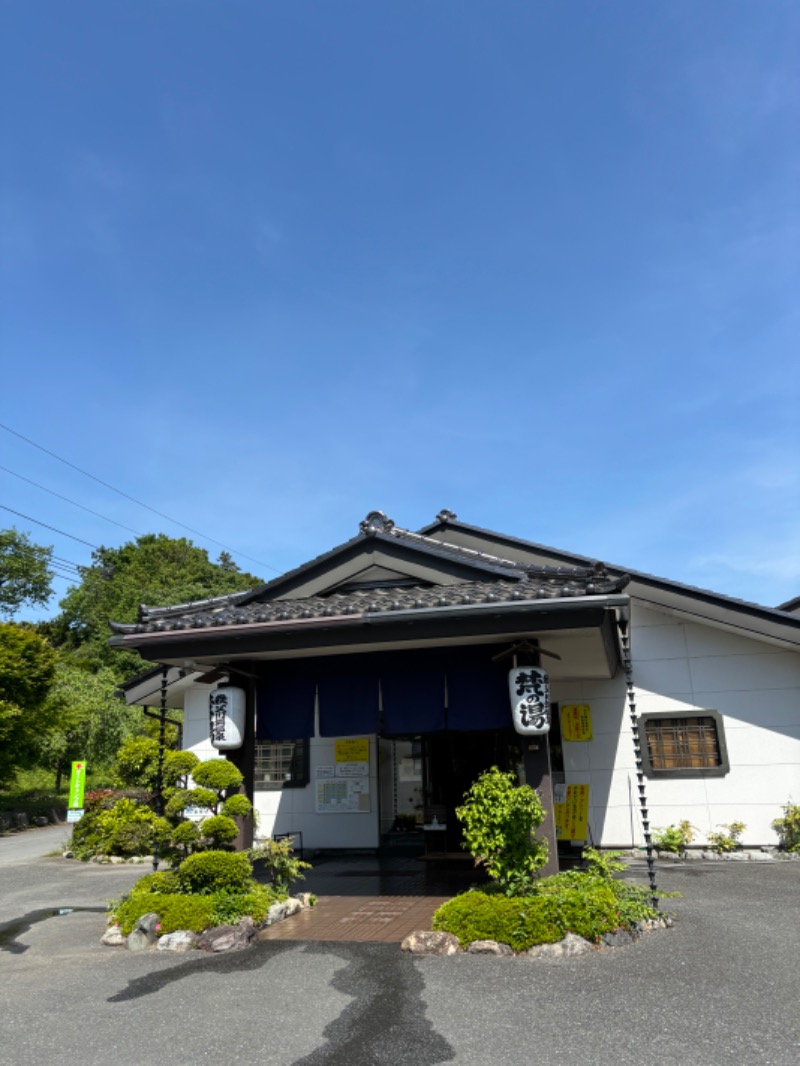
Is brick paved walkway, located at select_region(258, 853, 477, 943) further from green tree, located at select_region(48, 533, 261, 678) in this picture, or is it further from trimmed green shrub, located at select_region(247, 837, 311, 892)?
green tree, located at select_region(48, 533, 261, 678)

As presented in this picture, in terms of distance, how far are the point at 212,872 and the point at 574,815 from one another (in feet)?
27.8

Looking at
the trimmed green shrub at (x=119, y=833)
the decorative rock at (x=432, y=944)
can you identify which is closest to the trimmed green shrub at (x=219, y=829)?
the decorative rock at (x=432, y=944)

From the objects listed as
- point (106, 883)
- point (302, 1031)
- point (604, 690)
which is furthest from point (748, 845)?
point (106, 883)

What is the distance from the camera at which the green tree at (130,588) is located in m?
45.4

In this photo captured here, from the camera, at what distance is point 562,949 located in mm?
6773

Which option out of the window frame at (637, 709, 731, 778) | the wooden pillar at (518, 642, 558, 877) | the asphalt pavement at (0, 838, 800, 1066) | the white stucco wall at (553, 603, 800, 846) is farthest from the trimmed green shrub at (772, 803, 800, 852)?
the wooden pillar at (518, 642, 558, 877)

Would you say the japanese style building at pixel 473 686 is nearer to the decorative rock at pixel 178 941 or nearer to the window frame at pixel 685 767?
the window frame at pixel 685 767

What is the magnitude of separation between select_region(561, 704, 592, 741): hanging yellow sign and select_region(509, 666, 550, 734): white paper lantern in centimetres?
622

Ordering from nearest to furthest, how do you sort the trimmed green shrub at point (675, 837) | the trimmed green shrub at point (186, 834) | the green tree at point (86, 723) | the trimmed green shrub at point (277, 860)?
the trimmed green shrub at point (186, 834), the trimmed green shrub at point (277, 860), the trimmed green shrub at point (675, 837), the green tree at point (86, 723)

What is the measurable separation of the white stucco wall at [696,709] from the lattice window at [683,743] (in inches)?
8.9

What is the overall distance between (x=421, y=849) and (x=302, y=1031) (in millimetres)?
11065

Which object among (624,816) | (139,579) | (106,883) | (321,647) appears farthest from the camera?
(139,579)

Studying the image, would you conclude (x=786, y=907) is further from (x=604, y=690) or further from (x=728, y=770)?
(x=604, y=690)

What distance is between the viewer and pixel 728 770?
1363cm
